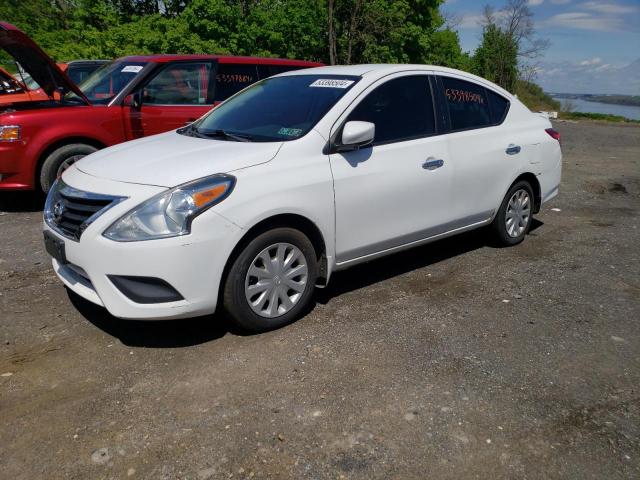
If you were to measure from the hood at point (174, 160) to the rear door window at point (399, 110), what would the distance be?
82cm

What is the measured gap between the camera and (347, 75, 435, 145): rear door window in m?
4.09

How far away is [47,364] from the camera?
3.25m

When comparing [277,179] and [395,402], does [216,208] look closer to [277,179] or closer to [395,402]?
[277,179]

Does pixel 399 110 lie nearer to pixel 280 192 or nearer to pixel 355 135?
pixel 355 135

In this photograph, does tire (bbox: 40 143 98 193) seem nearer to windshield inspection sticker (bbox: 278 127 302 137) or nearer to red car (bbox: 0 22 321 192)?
red car (bbox: 0 22 321 192)

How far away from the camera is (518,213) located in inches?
217

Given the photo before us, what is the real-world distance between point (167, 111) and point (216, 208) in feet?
13.9

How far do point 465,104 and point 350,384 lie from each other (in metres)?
2.90

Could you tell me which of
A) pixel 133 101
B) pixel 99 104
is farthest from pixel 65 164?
pixel 133 101

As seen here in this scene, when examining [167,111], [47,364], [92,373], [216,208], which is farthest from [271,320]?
[167,111]

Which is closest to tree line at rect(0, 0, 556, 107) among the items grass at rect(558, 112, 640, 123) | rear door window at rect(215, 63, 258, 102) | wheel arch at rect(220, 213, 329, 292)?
grass at rect(558, 112, 640, 123)

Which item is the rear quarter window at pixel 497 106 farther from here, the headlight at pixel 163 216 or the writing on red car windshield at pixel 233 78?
the writing on red car windshield at pixel 233 78

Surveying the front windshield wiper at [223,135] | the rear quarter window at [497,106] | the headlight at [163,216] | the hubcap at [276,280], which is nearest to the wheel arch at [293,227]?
the hubcap at [276,280]

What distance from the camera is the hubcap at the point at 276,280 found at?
348 cm
